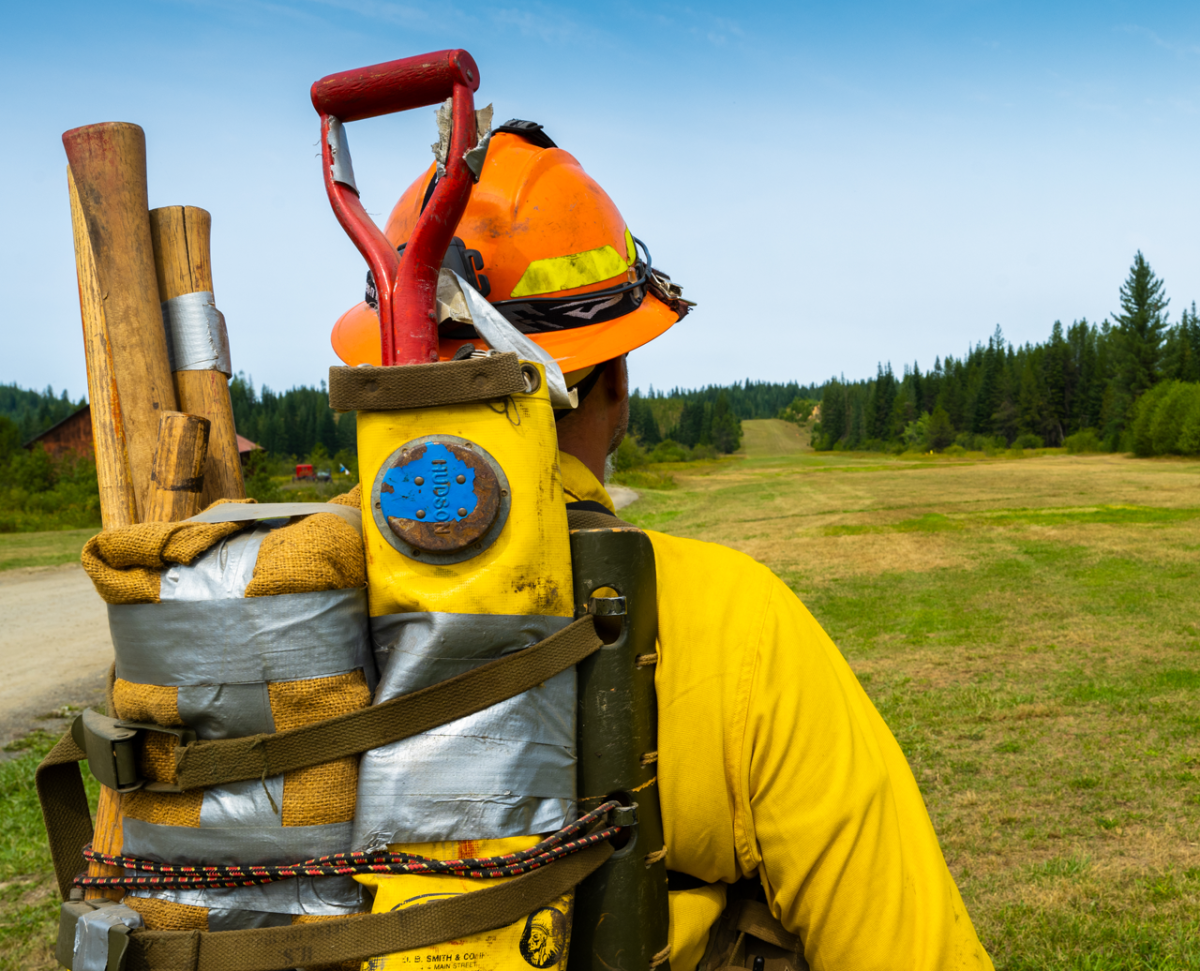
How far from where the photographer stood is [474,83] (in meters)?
1.29

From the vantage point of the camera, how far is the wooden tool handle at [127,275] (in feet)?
5.01

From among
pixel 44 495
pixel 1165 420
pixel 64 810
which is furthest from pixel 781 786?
pixel 1165 420

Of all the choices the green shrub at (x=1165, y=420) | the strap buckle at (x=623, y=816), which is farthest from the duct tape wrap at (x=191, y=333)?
the green shrub at (x=1165, y=420)

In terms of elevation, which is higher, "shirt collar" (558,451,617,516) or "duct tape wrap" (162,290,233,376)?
"duct tape wrap" (162,290,233,376)

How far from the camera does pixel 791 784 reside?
1.38m

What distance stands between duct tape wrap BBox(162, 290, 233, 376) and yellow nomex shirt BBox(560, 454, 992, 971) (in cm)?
97

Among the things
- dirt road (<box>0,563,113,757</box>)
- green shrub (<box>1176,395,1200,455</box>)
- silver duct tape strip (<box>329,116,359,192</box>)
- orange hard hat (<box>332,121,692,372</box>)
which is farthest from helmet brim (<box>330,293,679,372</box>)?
green shrub (<box>1176,395,1200,455</box>)

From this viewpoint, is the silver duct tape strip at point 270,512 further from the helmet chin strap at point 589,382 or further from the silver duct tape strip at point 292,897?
the helmet chin strap at point 589,382

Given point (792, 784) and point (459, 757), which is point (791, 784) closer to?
point (792, 784)

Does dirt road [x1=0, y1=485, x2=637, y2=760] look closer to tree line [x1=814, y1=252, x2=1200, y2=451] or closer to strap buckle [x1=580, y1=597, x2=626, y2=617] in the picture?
strap buckle [x1=580, y1=597, x2=626, y2=617]

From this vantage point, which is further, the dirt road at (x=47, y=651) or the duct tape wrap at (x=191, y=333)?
the dirt road at (x=47, y=651)

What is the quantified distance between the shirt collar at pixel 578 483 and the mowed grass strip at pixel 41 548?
14883 mm

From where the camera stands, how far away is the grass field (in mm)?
4285

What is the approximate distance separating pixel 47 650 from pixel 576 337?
982 centimetres
